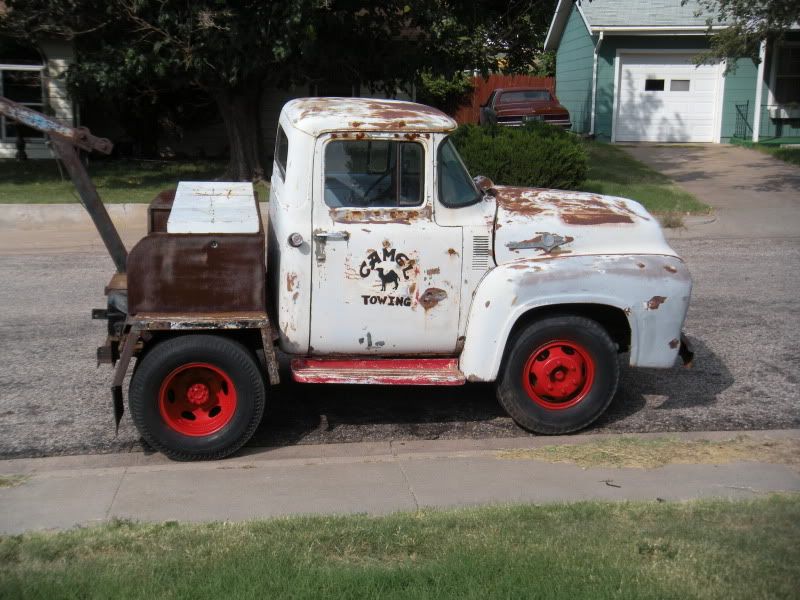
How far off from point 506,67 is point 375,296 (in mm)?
27108

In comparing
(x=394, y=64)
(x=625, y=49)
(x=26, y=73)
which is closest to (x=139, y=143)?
(x=26, y=73)

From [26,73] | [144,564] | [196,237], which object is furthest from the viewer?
[26,73]

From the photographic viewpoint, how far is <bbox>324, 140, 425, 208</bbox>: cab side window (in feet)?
19.6

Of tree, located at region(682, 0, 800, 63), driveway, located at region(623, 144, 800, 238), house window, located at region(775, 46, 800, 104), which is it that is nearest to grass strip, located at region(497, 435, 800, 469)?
driveway, located at region(623, 144, 800, 238)

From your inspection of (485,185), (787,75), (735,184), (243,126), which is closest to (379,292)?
(485,185)

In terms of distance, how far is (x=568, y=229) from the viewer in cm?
621

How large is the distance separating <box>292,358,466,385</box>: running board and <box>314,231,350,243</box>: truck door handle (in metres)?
0.79

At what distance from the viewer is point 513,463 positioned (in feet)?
19.3

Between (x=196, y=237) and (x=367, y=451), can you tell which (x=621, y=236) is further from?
(x=196, y=237)

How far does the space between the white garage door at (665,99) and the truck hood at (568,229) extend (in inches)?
807

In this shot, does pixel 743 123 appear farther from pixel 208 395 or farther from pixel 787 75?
pixel 208 395

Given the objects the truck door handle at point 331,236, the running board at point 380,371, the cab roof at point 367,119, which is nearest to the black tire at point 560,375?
the running board at point 380,371

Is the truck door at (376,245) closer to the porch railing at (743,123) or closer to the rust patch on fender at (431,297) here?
the rust patch on fender at (431,297)

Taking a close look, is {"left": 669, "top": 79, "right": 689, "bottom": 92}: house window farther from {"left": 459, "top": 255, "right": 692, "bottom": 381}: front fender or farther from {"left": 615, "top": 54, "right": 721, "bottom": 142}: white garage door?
{"left": 459, "top": 255, "right": 692, "bottom": 381}: front fender
